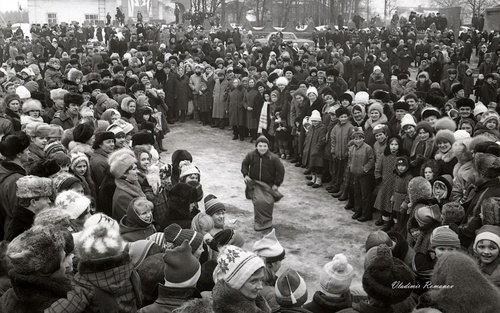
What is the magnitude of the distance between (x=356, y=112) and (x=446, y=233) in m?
4.82

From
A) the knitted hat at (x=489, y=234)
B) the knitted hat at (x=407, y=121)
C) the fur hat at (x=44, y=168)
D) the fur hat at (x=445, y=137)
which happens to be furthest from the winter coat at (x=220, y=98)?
the knitted hat at (x=489, y=234)

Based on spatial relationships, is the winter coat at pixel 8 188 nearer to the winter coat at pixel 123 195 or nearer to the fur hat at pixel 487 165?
the winter coat at pixel 123 195

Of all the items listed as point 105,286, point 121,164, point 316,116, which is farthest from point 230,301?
point 316,116

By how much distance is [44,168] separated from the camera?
5.42 m

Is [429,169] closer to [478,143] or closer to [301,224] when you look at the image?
[478,143]

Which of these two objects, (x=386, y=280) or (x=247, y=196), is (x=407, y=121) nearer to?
(x=247, y=196)

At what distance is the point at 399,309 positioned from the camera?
342 cm

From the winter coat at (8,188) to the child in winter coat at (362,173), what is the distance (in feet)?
16.6

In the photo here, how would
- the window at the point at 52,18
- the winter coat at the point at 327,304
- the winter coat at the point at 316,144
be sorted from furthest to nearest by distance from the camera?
1. the window at the point at 52,18
2. the winter coat at the point at 316,144
3. the winter coat at the point at 327,304

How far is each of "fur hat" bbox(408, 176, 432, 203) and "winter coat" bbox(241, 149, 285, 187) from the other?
7.69 ft

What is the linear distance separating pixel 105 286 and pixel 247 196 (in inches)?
195

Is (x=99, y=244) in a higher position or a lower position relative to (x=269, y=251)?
higher

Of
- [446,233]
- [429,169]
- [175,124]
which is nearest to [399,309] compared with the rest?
[446,233]

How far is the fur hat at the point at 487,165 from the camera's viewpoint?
5.37m
